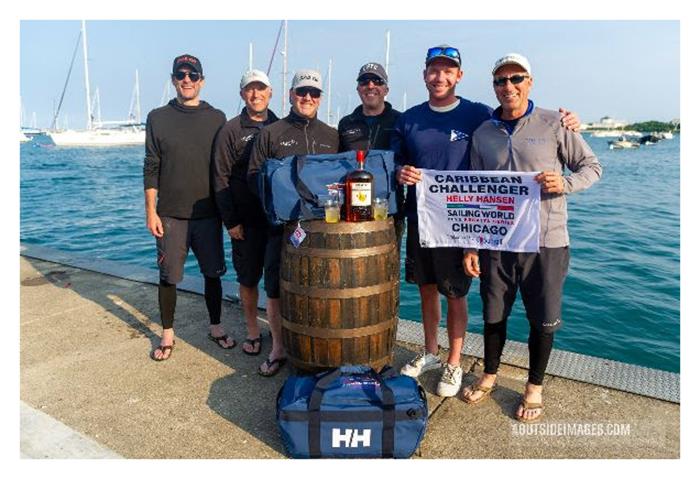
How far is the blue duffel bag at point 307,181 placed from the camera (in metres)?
3.88

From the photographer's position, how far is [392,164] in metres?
4.07

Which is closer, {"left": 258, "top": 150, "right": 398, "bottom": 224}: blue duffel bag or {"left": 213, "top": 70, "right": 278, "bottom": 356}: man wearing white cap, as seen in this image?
{"left": 258, "top": 150, "right": 398, "bottom": 224}: blue duffel bag

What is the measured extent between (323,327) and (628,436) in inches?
91.3

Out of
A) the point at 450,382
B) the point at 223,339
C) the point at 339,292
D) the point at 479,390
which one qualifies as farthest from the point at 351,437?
the point at 223,339

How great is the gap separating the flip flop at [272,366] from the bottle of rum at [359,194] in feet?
5.32

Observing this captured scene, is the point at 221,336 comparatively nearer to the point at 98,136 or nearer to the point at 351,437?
the point at 351,437

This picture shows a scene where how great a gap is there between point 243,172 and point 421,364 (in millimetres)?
2383

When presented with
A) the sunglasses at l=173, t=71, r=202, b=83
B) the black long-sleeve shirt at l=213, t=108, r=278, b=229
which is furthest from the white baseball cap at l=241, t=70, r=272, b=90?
the sunglasses at l=173, t=71, r=202, b=83

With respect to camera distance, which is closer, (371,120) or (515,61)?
(515,61)

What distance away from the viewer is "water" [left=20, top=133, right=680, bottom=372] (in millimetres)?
8617

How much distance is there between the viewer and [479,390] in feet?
13.6

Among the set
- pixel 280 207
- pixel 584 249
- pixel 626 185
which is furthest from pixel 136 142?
pixel 280 207

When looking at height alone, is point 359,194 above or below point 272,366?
above

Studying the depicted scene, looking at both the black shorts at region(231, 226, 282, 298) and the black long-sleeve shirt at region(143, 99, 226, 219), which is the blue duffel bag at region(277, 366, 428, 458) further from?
the black long-sleeve shirt at region(143, 99, 226, 219)
